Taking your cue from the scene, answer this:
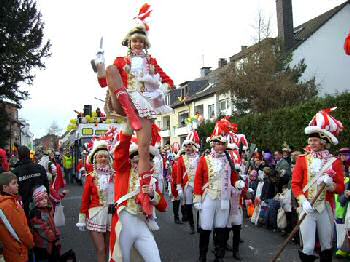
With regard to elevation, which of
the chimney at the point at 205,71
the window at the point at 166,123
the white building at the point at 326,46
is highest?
the chimney at the point at 205,71

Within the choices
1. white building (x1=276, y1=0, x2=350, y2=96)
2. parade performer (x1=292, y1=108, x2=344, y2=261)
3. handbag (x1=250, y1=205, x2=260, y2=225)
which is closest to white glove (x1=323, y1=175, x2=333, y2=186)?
parade performer (x1=292, y1=108, x2=344, y2=261)

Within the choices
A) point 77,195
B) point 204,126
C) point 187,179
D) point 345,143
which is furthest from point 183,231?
point 204,126

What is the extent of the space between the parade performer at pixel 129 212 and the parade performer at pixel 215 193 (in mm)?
2678

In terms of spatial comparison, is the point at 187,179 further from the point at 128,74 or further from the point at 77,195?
the point at 77,195

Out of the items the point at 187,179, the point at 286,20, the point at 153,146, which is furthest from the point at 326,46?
the point at 153,146

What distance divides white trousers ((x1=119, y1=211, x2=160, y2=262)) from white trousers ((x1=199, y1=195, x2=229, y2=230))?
2.82 metres

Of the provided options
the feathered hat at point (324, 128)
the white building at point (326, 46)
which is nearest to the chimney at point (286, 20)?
the white building at point (326, 46)

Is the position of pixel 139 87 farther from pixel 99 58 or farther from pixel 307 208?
pixel 307 208

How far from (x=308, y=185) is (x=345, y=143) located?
22.8 ft

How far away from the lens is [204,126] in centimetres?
2844

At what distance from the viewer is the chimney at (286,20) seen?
32406mm

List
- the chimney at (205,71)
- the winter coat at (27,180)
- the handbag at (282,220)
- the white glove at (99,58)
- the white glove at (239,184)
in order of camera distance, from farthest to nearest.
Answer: the chimney at (205,71)
the handbag at (282,220)
the white glove at (239,184)
the winter coat at (27,180)
the white glove at (99,58)

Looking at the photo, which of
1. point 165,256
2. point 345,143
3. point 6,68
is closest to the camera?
point 165,256

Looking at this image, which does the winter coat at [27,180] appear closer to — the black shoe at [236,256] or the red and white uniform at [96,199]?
the red and white uniform at [96,199]
